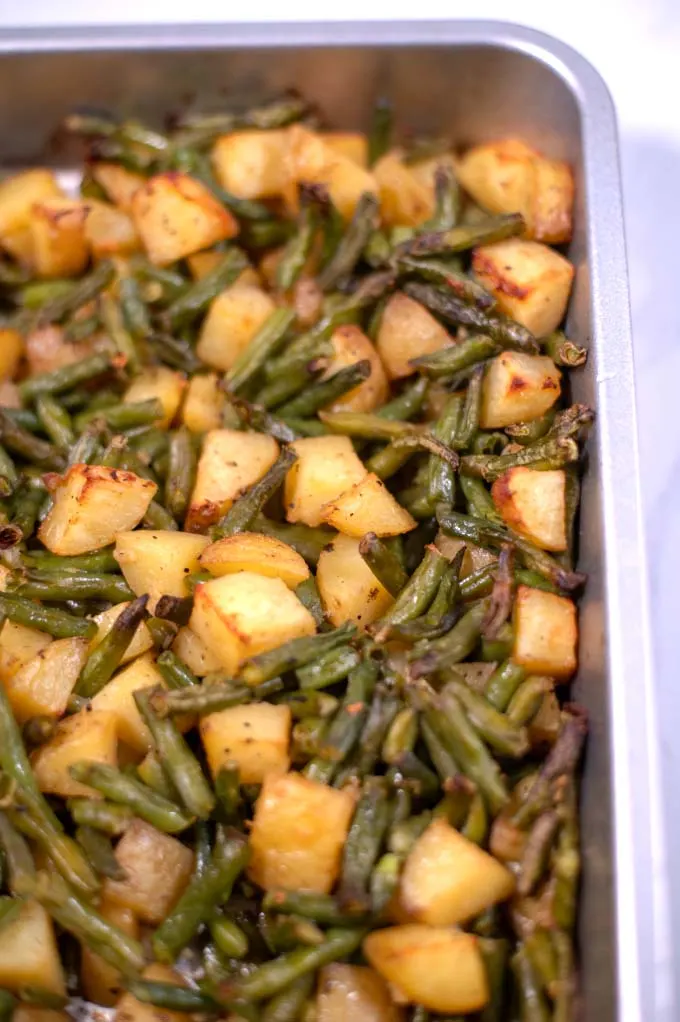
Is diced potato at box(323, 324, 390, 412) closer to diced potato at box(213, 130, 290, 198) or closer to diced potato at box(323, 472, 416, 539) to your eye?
diced potato at box(323, 472, 416, 539)

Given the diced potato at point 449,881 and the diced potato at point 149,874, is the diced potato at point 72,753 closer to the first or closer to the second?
the diced potato at point 149,874

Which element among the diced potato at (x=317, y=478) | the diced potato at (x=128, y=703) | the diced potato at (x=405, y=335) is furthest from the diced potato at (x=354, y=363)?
the diced potato at (x=128, y=703)

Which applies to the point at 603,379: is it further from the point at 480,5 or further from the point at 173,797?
the point at 480,5

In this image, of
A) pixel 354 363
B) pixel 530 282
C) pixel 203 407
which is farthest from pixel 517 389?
pixel 203 407

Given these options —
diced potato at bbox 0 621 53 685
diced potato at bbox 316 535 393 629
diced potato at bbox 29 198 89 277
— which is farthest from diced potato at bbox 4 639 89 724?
diced potato at bbox 29 198 89 277

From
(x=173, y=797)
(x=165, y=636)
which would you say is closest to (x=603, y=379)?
(x=165, y=636)
